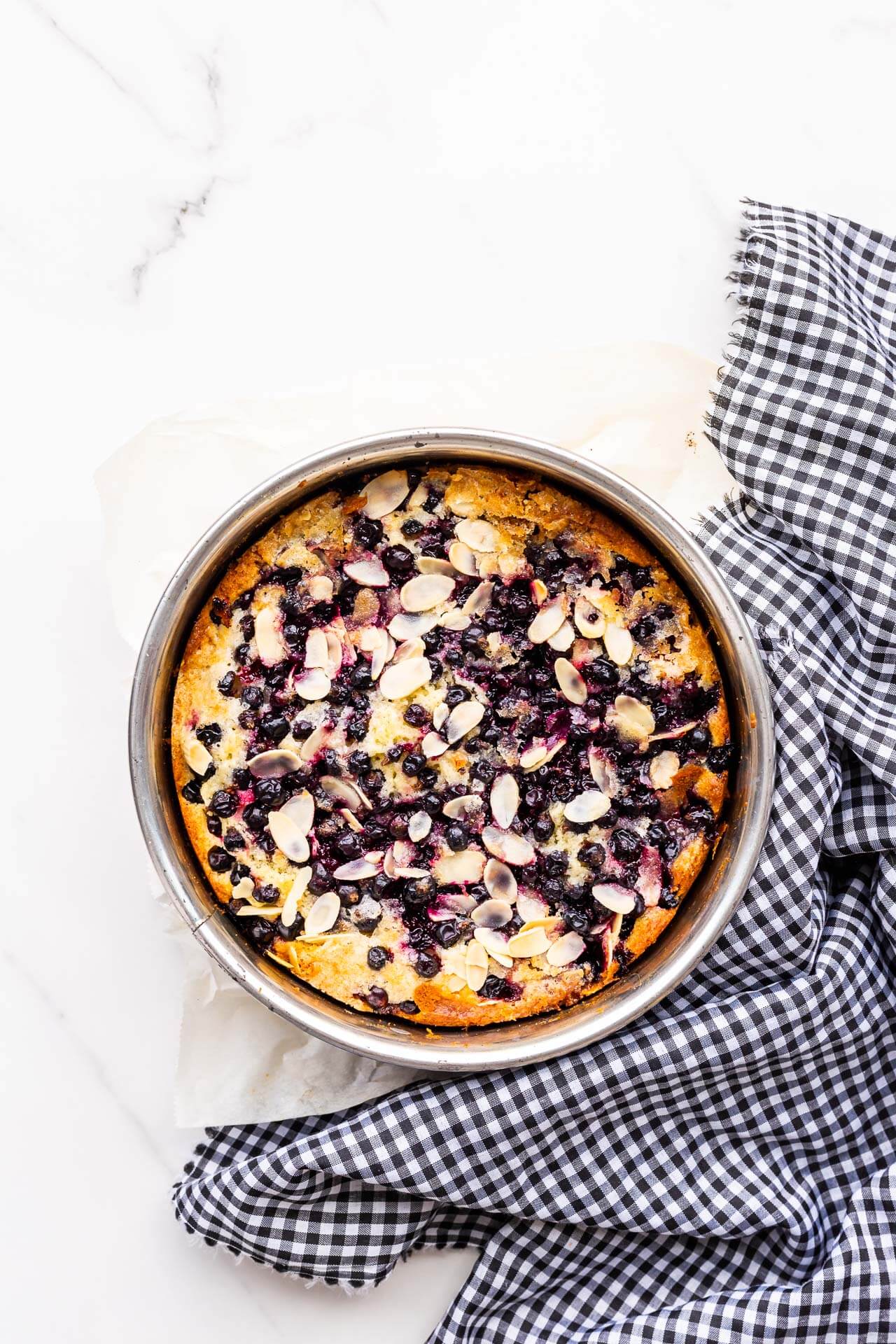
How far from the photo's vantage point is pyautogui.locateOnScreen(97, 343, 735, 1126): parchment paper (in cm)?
242

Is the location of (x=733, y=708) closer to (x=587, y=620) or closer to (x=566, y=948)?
(x=587, y=620)

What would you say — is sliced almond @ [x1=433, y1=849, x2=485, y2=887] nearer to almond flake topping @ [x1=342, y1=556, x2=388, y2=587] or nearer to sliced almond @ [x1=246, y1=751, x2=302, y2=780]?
sliced almond @ [x1=246, y1=751, x2=302, y2=780]

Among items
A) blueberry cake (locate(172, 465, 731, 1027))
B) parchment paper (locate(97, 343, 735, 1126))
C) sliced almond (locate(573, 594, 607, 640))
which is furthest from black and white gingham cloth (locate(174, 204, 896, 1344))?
sliced almond (locate(573, 594, 607, 640))

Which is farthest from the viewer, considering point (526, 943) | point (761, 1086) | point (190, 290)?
point (190, 290)

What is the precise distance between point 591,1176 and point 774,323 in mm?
1876

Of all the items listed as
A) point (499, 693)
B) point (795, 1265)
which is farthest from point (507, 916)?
point (795, 1265)

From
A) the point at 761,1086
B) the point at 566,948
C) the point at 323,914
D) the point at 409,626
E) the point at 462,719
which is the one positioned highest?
the point at 409,626

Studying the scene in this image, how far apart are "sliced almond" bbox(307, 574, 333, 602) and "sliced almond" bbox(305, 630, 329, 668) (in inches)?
2.8

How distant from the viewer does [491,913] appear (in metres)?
2.22

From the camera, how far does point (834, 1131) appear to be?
241cm

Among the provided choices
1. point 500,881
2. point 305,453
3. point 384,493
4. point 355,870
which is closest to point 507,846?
point 500,881

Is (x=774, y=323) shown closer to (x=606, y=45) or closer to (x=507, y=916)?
(x=606, y=45)

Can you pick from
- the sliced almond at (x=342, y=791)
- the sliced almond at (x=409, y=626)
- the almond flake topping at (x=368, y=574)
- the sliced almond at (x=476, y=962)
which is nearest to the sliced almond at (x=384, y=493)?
the almond flake topping at (x=368, y=574)

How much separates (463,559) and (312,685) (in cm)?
40
